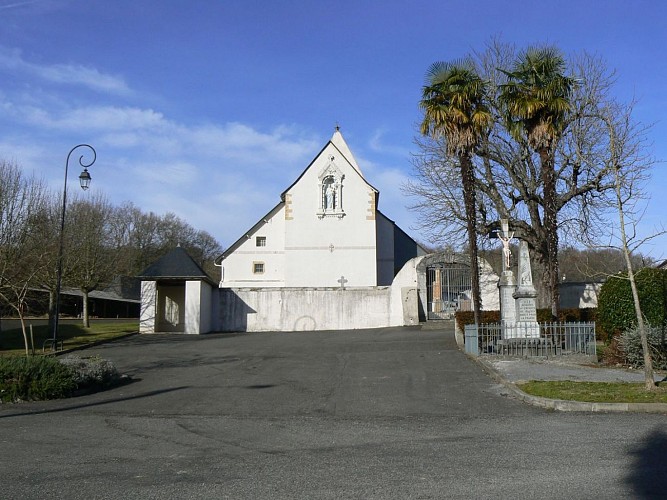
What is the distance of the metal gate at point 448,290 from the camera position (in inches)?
1309

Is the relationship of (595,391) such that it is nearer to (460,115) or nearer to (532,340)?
(532,340)

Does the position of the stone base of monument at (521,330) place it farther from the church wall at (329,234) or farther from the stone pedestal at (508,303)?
the church wall at (329,234)

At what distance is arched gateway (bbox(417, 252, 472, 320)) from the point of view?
33.2m

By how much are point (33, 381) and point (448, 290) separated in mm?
22964

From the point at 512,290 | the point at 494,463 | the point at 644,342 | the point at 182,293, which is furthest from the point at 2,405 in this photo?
the point at 182,293

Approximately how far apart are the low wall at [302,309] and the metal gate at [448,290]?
299 centimetres

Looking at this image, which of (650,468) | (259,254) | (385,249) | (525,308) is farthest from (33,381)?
(385,249)

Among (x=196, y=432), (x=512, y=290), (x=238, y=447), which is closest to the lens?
(x=238, y=447)

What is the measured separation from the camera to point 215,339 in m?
29.8

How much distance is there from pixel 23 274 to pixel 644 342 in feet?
71.6

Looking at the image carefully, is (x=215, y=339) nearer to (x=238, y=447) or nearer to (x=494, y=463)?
(x=238, y=447)

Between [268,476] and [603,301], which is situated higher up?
[603,301]

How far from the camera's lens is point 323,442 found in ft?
30.2

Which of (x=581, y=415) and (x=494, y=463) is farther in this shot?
(x=581, y=415)
